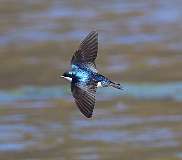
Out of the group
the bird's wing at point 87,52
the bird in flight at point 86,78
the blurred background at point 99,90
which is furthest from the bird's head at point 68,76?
the blurred background at point 99,90

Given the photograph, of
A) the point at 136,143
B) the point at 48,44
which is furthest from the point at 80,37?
the point at 136,143

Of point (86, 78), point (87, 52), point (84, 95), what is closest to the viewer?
point (84, 95)

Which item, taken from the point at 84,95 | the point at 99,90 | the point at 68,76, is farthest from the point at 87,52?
the point at 99,90

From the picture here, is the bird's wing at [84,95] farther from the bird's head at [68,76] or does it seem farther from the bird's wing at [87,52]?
the bird's wing at [87,52]

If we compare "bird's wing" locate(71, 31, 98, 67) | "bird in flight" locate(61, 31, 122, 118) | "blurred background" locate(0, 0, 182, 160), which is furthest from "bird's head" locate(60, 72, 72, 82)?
"blurred background" locate(0, 0, 182, 160)

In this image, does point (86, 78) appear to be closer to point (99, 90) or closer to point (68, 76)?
point (68, 76)
